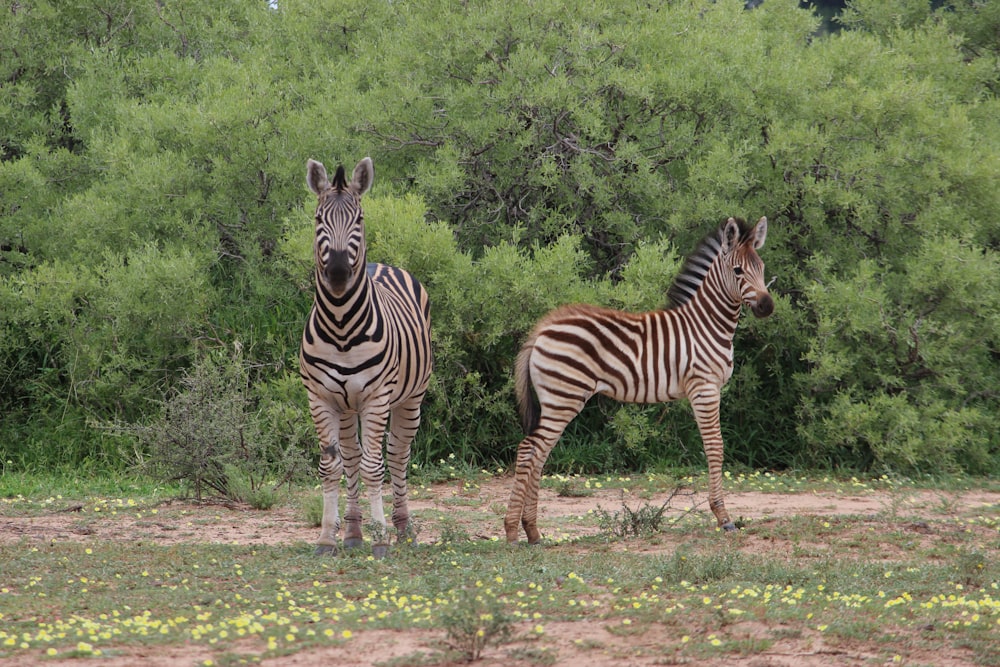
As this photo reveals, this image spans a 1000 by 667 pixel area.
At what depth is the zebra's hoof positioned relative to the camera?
23.8 feet

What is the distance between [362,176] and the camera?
7.38 metres

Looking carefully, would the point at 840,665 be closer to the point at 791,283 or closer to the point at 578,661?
the point at 578,661

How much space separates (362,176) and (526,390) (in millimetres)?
1869

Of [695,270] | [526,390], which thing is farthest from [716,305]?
[526,390]

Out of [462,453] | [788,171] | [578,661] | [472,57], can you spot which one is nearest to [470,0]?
[472,57]

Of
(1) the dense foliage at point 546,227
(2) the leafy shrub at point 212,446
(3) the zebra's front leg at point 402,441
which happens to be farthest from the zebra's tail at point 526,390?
(1) the dense foliage at point 546,227

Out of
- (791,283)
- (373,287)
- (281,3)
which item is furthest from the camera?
(281,3)

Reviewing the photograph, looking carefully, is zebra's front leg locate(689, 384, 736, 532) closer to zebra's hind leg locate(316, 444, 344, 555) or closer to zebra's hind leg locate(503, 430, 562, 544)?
zebra's hind leg locate(503, 430, 562, 544)

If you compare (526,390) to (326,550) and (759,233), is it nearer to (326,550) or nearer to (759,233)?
(326,550)

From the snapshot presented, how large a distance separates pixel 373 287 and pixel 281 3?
8.04 metres

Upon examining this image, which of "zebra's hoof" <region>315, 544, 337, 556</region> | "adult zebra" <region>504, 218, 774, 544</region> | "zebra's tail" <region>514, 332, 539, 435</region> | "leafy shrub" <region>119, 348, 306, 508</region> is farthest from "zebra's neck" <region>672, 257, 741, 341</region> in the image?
"leafy shrub" <region>119, 348, 306, 508</region>

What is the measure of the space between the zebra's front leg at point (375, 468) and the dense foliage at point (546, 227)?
3438 millimetres

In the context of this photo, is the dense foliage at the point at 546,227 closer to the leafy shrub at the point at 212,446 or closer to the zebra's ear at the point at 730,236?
the leafy shrub at the point at 212,446

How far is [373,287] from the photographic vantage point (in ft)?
25.5
